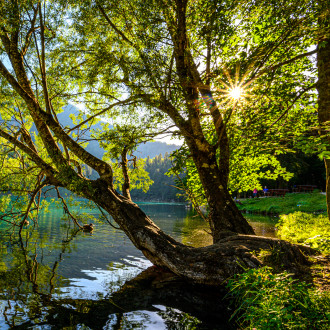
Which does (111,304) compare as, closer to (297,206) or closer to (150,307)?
(150,307)

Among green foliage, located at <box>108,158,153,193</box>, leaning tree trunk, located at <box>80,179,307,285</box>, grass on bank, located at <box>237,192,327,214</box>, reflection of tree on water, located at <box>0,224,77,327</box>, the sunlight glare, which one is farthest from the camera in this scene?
grass on bank, located at <box>237,192,327,214</box>

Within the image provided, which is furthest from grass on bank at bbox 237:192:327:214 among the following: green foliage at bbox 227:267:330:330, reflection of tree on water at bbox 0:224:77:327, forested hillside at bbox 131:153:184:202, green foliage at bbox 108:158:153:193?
forested hillside at bbox 131:153:184:202

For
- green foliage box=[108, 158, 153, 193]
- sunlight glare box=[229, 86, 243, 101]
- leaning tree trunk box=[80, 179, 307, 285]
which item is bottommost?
leaning tree trunk box=[80, 179, 307, 285]

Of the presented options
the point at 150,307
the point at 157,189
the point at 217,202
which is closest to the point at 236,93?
the point at 217,202

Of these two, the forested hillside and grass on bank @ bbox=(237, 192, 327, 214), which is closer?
grass on bank @ bbox=(237, 192, 327, 214)

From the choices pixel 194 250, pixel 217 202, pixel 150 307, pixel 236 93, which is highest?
pixel 236 93

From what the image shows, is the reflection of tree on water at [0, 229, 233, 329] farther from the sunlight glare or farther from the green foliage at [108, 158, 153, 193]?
the sunlight glare

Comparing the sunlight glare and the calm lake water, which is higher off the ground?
the sunlight glare

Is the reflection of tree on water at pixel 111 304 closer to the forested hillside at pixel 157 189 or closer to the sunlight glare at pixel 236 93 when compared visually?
the sunlight glare at pixel 236 93

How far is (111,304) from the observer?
5.73 metres

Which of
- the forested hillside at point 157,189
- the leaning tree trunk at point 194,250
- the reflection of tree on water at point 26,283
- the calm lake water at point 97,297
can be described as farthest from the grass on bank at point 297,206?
the forested hillside at point 157,189

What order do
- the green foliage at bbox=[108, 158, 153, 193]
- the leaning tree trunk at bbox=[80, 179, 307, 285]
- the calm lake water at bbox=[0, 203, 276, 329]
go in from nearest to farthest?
1. the calm lake water at bbox=[0, 203, 276, 329]
2. the leaning tree trunk at bbox=[80, 179, 307, 285]
3. the green foliage at bbox=[108, 158, 153, 193]

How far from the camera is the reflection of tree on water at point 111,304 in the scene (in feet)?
15.7

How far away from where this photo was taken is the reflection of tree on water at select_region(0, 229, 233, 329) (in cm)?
479
